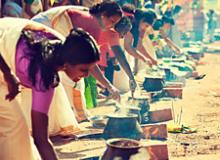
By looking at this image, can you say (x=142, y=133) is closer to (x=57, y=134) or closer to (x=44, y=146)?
(x=57, y=134)

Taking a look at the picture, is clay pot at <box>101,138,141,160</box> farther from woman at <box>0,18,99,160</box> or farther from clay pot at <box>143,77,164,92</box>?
clay pot at <box>143,77,164,92</box>

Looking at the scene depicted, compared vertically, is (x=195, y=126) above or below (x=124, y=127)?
below

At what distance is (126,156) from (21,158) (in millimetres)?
785

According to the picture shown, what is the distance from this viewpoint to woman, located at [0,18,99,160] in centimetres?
312

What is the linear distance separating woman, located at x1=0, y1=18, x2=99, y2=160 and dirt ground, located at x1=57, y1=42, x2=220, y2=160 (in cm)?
183

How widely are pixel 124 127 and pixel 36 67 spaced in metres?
2.56

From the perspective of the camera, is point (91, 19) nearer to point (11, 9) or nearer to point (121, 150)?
point (11, 9)

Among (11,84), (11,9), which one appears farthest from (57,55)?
(11,9)

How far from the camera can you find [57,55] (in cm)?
312

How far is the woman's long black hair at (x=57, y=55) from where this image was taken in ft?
10.2

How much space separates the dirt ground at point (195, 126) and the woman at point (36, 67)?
1830 mm

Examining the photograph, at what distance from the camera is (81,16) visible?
5.93m

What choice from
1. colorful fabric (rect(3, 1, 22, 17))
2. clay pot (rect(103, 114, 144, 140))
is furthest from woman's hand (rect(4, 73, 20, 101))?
colorful fabric (rect(3, 1, 22, 17))

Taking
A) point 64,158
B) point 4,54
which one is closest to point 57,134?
point 64,158
